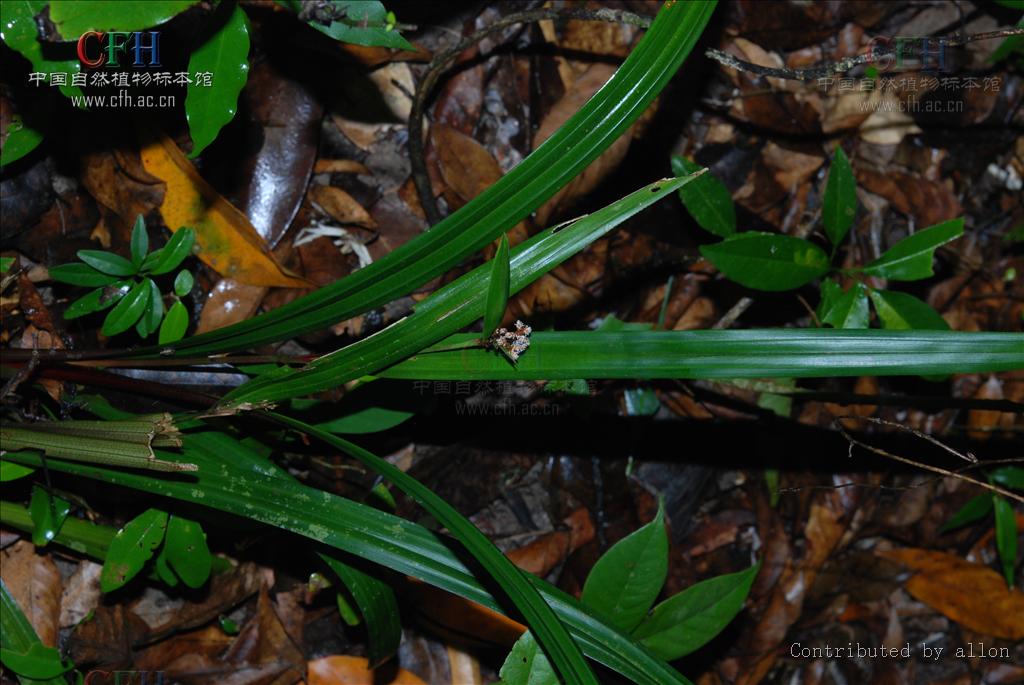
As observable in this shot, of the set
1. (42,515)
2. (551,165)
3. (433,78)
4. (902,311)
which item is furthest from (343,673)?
(902,311)

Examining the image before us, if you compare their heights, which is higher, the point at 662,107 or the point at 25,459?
the point at 662,107

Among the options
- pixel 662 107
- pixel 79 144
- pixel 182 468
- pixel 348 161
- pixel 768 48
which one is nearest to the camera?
pixel 182 468

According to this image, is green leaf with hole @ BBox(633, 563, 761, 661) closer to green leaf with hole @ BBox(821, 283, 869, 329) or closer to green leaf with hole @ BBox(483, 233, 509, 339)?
green leaf with hole @ BBox(821, 283, 869, 329)

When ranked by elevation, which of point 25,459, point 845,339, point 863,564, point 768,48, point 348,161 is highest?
point 768,48

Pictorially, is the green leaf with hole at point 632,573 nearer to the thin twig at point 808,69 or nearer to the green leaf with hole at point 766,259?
the green leaf with hole at point 766,259

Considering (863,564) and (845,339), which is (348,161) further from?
(863,564)

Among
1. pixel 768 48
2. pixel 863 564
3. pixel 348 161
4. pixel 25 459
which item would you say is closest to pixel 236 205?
pixel 348 161
